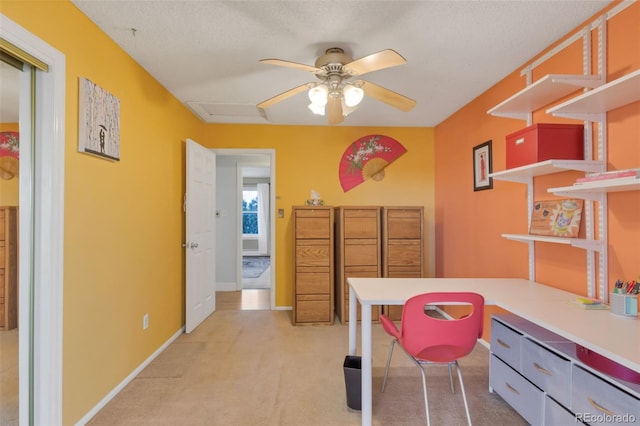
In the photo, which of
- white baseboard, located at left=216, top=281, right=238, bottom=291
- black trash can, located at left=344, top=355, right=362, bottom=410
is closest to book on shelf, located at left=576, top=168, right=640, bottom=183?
black trash can, located at left=344, top=355, right=362, bottom=410

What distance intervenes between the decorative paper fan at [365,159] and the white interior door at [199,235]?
1639 millimetres

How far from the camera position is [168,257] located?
2.91 m

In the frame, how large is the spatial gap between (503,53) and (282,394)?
2.83 metres

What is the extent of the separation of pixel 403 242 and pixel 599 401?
2.31 meters

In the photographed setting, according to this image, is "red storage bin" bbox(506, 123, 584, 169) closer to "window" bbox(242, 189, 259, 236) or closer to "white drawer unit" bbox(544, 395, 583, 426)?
"white drawer unit" bbox(544, 395, 583, 426)

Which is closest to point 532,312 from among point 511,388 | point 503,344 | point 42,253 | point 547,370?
point 547,370

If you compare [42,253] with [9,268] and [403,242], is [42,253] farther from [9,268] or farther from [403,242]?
[403,242]

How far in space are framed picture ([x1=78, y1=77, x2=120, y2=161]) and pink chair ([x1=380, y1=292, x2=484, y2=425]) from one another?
2012mm

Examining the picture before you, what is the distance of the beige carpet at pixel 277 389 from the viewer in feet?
6.12

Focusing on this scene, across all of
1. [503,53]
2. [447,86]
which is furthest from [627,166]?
[447,86]

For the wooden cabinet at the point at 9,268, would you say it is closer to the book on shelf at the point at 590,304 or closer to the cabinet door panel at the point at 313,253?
the cabinet door panel at the point at 313,253

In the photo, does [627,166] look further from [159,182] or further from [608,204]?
[159,182]

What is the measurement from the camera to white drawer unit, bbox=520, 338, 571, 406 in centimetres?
145

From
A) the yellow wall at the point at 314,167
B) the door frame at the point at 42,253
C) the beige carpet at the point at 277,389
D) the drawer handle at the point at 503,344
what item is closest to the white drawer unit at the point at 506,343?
the drawer handle at the point at 503,344
